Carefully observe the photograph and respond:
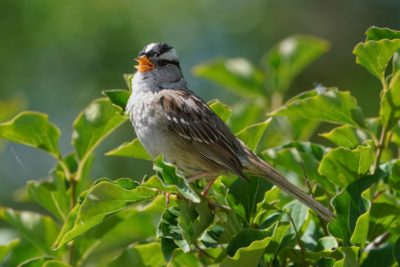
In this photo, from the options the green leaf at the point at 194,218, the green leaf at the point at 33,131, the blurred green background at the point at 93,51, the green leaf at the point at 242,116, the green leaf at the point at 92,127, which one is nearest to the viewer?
the green leaf at the point at 194,218

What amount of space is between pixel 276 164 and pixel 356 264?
1.83ft

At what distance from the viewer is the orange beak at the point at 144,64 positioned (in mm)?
3235

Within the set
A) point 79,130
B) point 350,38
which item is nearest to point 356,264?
point 79,130

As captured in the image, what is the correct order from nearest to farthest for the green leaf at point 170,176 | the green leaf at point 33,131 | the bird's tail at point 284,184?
the green leaf at point 170,176, the bird's tail at point 284,184, the green leaf at point 33,131

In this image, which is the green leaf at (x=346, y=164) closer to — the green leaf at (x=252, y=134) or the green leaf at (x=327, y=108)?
the green leaf at (x=327, y=108)

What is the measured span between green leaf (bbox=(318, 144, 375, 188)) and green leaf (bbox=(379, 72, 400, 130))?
0.34 feet

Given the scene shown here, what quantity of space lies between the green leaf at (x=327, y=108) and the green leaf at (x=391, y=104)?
0.08 meters

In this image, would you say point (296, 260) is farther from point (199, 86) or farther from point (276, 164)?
point (199, 86)

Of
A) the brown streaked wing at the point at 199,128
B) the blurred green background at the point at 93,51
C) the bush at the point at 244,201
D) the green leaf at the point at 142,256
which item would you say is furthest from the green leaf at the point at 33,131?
the blurred green background at the point at 93,51

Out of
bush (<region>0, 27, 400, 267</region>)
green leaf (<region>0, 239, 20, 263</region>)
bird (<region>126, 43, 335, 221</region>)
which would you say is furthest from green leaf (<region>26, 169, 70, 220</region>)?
bird (<region>126, 43, 335, 221</region>)

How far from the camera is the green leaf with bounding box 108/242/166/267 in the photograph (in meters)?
2.07

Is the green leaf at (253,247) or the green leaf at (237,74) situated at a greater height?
the green leaf at (237,74)

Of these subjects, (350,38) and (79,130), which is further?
(350,38)

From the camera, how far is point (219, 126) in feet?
9.70
